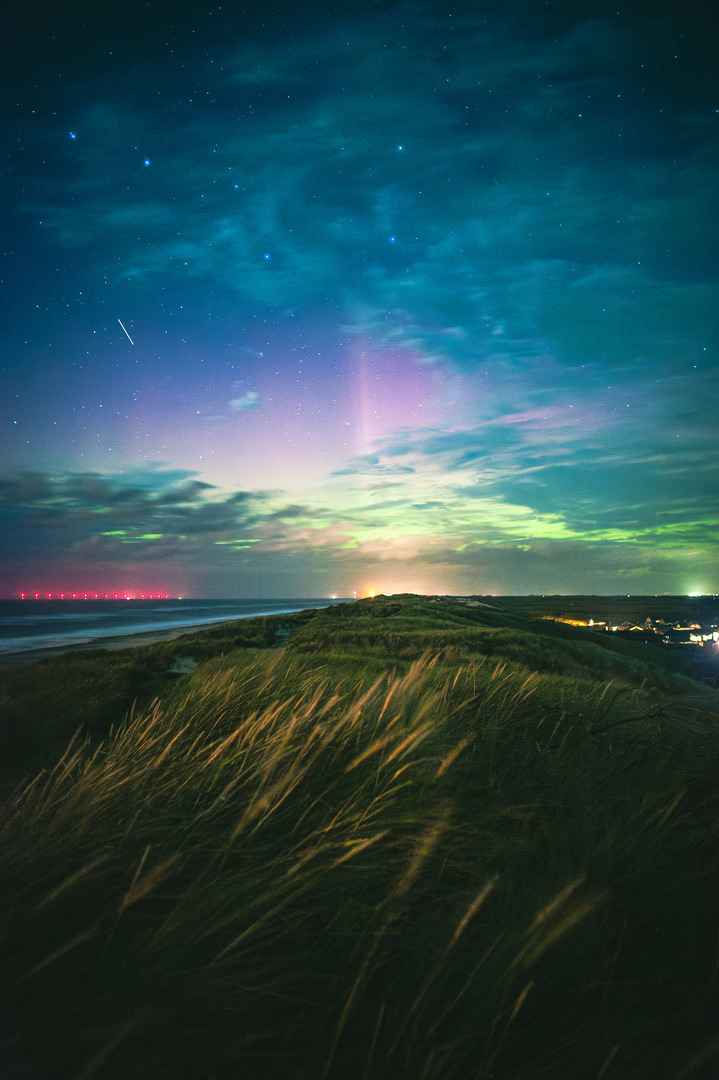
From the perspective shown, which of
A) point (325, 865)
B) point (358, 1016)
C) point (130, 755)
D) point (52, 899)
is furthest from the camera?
point (130, 755)

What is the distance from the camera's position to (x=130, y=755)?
2762mm

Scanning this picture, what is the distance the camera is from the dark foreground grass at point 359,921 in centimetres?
130

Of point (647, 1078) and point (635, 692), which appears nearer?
point (647, 1078)

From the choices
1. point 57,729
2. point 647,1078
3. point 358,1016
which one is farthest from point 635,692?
point 57,729

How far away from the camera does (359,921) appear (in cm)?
164

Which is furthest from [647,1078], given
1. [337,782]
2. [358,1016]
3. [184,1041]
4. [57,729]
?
[57,729]

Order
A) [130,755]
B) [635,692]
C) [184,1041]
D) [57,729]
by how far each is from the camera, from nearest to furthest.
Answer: [184,1041]
[130,755]
[635,692]
[57,729]

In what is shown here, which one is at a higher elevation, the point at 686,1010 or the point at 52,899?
the point at 52,899

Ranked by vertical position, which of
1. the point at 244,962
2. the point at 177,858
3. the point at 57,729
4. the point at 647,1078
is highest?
the point at 177,858

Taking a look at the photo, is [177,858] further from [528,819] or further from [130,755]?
[528,819]

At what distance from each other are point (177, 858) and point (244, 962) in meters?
0.46

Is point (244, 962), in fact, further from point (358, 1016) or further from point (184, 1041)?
point (358, 1016)

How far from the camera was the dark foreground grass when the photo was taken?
1.30m

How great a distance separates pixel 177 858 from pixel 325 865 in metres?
0.49
